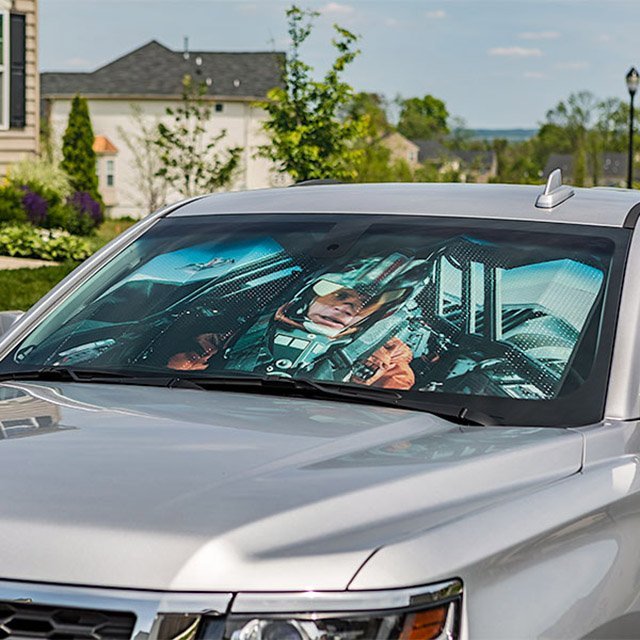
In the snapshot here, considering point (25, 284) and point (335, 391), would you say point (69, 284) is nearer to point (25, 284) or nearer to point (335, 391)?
point (335, 391)

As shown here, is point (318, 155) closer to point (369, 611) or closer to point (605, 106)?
point (369, 611)

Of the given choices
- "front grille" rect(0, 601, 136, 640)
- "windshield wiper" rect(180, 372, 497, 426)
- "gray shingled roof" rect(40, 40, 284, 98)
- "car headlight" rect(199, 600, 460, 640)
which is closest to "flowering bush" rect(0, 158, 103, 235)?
"windshield wiper" rect(180, 372, 497, 426)

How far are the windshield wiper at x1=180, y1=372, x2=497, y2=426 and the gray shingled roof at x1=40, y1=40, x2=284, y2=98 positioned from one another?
71717 millimetres

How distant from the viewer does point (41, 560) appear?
229 cm

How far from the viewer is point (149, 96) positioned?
249ft

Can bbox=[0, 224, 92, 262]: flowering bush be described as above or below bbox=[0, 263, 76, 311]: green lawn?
above

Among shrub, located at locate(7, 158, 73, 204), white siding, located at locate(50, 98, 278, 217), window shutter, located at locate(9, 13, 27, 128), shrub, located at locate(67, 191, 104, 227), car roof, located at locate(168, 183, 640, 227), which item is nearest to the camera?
car roof, located at locate(168, 183, 640, 227)

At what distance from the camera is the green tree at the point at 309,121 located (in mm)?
29609

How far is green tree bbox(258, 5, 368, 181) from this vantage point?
2961 cm

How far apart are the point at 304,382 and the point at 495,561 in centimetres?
113

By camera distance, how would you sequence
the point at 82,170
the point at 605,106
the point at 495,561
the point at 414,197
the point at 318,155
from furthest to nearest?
the point at 605,106 → the point at 82,170 → the point at 318,155 → the point at 414,197 → the point at 495,561

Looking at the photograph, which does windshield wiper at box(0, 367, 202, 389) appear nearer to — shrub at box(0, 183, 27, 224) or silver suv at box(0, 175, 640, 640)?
silver suv at box(0, 175, 640, 640)

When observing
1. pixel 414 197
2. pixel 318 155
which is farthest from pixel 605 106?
pixel 414 197

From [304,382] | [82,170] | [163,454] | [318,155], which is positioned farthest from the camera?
[82,170]
